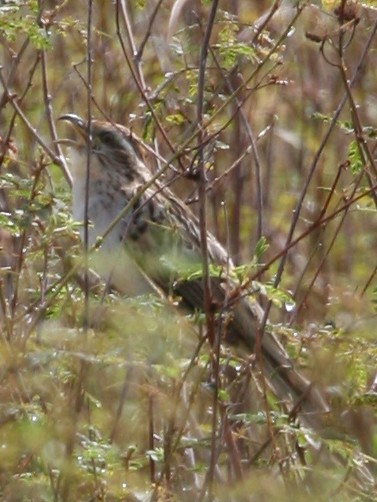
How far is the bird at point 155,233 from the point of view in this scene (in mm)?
3953

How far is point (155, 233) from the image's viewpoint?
480cm

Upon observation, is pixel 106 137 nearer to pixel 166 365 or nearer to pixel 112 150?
pixel 112 150

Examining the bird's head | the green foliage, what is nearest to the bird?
the bird's head

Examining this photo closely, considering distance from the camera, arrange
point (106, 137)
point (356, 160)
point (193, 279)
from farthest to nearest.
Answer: point (106, 137) → point (193, 279) → point (356, 160)

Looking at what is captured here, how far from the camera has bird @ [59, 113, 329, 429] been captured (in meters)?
3.95

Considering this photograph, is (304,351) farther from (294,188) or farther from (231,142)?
(294,188)

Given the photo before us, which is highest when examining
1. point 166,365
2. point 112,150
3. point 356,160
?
point 356,160

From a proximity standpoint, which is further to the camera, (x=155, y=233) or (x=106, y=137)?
(x=106, y=137)

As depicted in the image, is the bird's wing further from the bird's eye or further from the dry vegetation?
the bird's eye

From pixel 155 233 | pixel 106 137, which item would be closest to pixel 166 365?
pixel 155 233

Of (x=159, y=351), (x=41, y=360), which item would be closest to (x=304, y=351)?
(x=159, y=351)

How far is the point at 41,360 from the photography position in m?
2.90

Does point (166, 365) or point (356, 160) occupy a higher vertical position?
point (356, 160)

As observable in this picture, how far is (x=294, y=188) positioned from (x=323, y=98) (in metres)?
0.41
